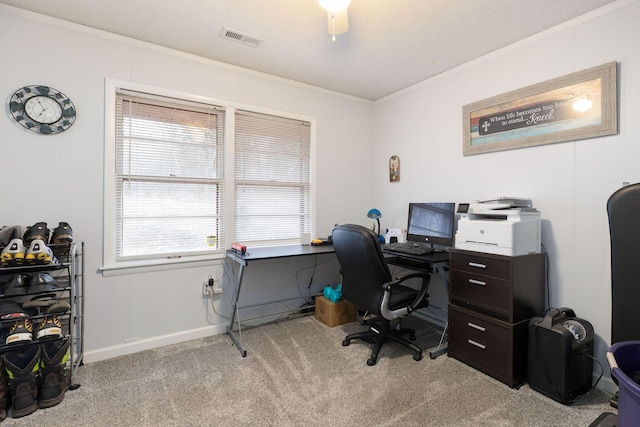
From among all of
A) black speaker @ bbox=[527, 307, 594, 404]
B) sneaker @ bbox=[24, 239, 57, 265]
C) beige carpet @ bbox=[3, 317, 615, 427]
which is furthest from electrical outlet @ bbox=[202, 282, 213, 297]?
black speaker @ bbox=[527, 307, 594, 404]

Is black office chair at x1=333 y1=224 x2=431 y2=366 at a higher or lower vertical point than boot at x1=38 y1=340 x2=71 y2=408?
higher

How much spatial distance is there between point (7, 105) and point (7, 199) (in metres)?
0.65

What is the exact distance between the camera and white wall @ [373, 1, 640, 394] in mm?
1954

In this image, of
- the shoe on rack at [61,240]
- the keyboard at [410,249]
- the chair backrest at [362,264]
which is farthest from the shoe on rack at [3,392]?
the keyboard at [410,249]

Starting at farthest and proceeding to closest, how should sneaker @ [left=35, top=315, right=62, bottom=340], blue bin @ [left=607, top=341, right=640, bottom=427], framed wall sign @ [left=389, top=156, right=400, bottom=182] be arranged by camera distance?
framed wall sign @ [left=389, top=156, right=400, bottom=182]
sneaker @ [left=35, top=315, right=62, bottom=340]
blue bin @ [left=607, top=341, right=640, bottom=427]

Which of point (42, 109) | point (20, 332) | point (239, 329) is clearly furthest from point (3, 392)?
point (42, 109)

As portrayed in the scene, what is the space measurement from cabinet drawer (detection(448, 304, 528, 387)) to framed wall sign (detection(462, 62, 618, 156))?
1.41 metres

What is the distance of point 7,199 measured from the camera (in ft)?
6.85

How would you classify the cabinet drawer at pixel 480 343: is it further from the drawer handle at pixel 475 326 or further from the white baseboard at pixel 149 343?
the white baseboard at pixel 149 343

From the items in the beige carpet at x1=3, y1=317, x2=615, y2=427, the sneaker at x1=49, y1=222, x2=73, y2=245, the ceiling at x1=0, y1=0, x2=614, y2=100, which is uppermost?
the ceiling at x1=0, y1=0, x2=614, y2=100

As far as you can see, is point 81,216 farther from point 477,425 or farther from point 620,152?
point 620,152

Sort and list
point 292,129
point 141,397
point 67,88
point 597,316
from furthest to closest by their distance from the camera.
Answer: point 292,129 → point 67,88 → point 597,316 → point 141,397

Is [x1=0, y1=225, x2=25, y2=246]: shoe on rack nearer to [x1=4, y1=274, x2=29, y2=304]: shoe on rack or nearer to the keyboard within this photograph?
[x1=4, y1=274, x2=29, y2=304]: shoe on rack

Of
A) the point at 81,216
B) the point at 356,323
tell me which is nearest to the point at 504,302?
the point at 356,323
